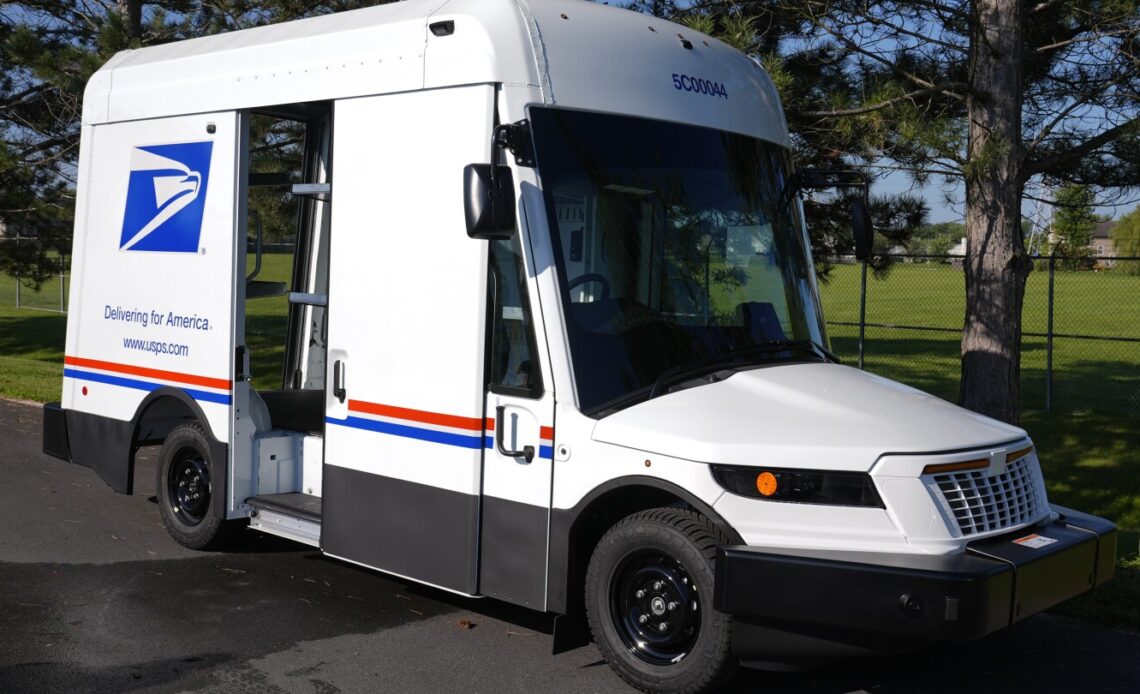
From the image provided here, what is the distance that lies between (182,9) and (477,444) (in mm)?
13413

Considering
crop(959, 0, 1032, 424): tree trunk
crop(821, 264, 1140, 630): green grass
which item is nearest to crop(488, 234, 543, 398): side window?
crop(821, 264, 1140, 630): green grass

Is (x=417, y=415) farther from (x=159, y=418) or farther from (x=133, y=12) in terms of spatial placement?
(x=133, y=12)

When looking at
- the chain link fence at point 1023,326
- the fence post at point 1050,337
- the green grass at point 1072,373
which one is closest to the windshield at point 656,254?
the green grass at point 1072,373

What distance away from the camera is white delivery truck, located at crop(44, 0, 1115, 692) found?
4.77 meters

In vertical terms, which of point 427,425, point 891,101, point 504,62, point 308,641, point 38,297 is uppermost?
point 891,101

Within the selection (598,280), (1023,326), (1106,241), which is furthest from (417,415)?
(1106,241)

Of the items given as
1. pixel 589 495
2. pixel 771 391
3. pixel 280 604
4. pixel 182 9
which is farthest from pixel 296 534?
pixel 182 9

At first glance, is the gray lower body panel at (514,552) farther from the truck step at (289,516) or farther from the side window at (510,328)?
the truck step at (289,516)

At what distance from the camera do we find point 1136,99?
29.9 ft

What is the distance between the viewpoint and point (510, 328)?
5516 mm

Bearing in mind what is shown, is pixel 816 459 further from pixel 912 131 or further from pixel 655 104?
pixel 912 131

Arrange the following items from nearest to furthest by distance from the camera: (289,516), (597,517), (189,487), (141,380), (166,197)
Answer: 1. (597,517)
2. (289,516)
3. (166,197)
4. (189,487)
5. (141,380)

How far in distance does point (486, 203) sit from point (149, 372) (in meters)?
3.61

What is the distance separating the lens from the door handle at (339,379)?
636cm
